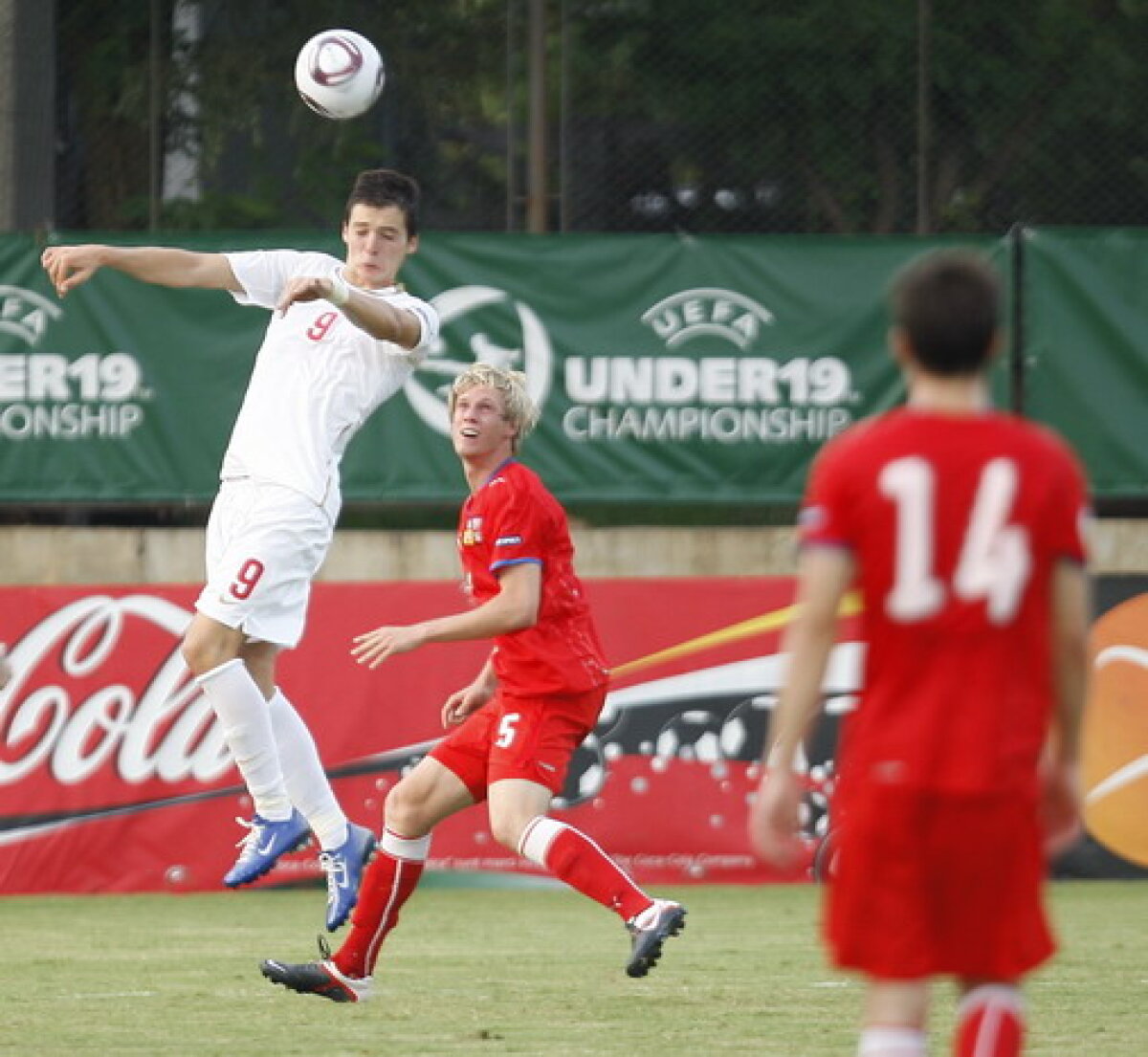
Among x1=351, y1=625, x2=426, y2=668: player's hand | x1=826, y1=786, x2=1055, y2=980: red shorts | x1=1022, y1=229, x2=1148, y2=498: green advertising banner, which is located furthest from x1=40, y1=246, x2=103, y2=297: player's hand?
x1=1022, y1=229, x2=1148, y2=498: green advertising banner

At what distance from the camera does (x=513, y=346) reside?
1417 cm

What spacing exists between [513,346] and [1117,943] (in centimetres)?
567

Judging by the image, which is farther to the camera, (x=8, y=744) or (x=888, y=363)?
(x=888, y=363)

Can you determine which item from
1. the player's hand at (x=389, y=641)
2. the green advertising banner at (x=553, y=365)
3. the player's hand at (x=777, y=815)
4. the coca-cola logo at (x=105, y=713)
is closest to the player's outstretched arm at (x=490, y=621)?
the player's hand at (x=389, y=641)

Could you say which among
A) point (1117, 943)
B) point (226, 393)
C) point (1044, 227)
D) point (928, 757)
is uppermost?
point (1044, 227)

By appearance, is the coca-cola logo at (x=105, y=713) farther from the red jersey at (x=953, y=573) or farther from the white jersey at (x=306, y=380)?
the red jersey at (x=953, y=573)

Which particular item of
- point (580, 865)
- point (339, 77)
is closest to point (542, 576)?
point (580, 865)

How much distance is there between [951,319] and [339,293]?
3.48 metres

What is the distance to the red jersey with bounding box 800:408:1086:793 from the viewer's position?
14.0 ft

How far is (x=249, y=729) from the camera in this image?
8.30 m

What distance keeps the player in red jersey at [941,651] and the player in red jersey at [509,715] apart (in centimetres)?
301

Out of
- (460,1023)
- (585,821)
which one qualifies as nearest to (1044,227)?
(585,821)

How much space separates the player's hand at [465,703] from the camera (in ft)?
25.6

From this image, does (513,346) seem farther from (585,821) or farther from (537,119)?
(585,821)
